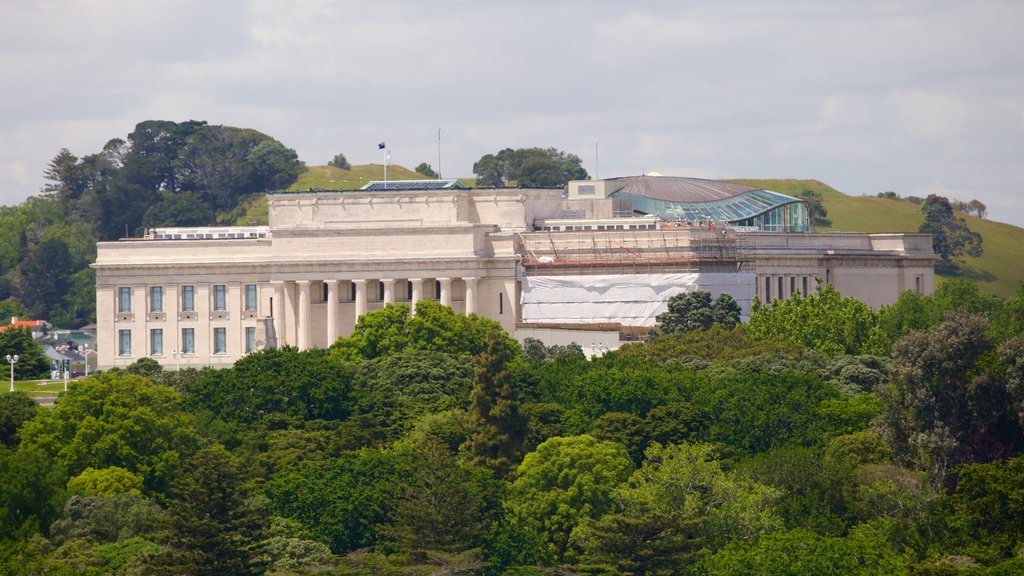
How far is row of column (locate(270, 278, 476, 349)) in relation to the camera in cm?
16738

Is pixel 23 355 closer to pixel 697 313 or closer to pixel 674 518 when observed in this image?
pixel 697 313

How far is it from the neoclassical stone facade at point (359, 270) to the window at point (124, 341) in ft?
0.21

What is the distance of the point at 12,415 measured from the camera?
116875 mm

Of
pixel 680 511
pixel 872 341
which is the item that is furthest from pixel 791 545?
pixel 872 341

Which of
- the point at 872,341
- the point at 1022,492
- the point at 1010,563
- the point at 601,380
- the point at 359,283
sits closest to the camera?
the point at 1010,563

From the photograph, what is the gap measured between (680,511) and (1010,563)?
13542mm

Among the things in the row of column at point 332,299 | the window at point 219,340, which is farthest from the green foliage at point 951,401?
the window at point 219,340

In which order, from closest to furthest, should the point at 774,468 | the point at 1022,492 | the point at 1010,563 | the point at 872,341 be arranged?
1. the point at 1010,563
2. the point at 1022,492
3. the point at 774,468
4. the point at 872,341

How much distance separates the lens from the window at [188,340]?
171m

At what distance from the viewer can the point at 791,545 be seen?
93.8 metres

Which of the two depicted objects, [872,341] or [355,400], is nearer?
[355,400]

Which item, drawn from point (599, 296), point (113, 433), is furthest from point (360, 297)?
point (113, 433)

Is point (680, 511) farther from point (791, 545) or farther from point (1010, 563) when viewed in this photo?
point (1010, 563)

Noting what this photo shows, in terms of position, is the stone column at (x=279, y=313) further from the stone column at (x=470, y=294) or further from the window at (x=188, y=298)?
the stone column at (x=470, y=294)
